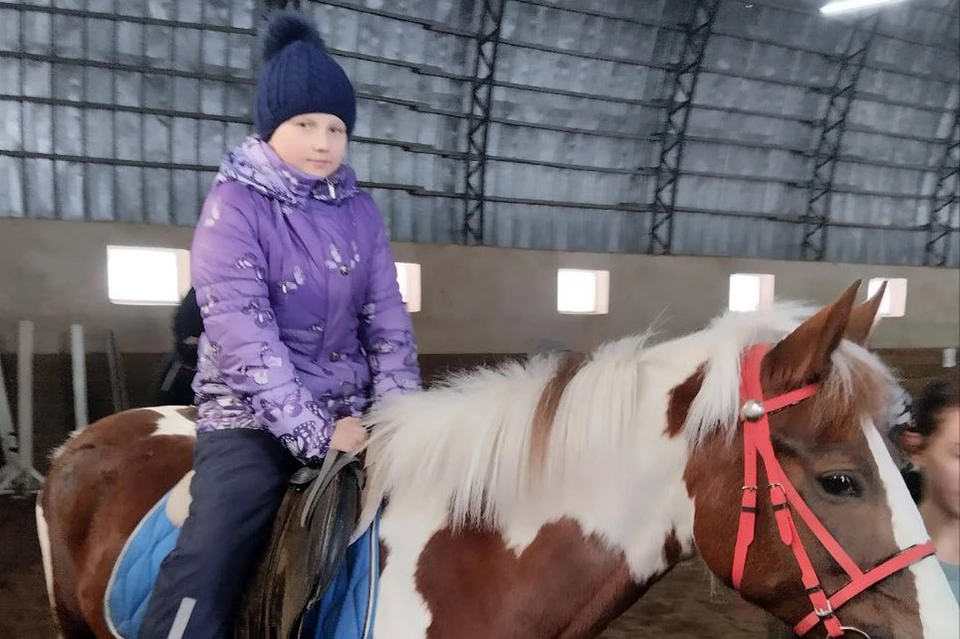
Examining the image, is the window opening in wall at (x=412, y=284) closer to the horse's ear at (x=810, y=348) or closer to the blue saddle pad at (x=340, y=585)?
the blue saddle pad at (x=340, y=585)

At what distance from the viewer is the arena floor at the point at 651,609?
3104 mm

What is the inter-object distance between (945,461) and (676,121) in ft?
24.7

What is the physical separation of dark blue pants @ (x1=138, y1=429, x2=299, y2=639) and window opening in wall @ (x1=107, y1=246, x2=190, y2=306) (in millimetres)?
4918

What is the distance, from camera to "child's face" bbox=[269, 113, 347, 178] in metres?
1.31

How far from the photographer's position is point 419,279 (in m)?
6.77

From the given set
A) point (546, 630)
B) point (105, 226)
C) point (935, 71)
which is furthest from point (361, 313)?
point (935, 71)

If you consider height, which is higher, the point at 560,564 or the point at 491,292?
the point at 491,292

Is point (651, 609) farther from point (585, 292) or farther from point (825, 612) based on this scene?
point (585, 292)

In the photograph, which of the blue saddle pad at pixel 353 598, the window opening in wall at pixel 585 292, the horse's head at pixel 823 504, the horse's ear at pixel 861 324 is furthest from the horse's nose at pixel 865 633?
the window opening in wall at pixel 585 292

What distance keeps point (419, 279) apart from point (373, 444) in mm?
5583

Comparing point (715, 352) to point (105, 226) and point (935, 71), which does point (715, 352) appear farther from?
point (935, 71)

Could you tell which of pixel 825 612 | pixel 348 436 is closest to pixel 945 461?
pixel 825 612

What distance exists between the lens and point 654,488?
109 cm

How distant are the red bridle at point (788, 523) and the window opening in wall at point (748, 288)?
797 cm
